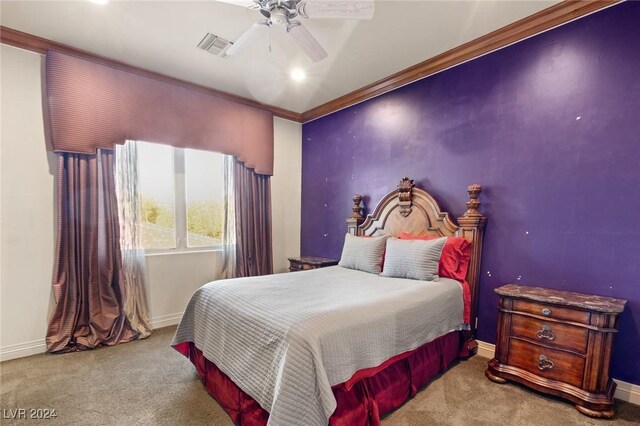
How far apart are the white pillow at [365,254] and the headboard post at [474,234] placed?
2.57ft

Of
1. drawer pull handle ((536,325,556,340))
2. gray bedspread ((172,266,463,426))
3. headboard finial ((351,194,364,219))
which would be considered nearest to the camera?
gray bedspread ((172,266,463,426))

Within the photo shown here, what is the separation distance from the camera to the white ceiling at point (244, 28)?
7.16 feet

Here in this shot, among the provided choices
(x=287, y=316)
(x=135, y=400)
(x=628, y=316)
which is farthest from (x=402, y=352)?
(x=135, y=400)

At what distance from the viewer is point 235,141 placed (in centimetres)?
372

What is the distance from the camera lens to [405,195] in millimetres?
3078

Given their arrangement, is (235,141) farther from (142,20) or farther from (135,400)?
(135,400)

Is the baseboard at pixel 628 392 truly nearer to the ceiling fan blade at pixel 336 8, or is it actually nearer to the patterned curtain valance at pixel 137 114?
the ceiling fan blade at pixel 336 8

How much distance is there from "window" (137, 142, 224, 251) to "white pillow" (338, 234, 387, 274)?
5.74 feet

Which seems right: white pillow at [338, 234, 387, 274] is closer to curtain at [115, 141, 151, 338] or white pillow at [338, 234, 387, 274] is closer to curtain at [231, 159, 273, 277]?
curtain at [231, 159, 273, 277]

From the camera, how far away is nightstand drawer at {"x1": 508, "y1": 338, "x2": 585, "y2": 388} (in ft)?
6.12

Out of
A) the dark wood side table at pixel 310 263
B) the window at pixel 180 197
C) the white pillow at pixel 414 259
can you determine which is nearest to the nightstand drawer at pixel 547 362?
the white pillow at pixel 414 259

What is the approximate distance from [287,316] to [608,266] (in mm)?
2234

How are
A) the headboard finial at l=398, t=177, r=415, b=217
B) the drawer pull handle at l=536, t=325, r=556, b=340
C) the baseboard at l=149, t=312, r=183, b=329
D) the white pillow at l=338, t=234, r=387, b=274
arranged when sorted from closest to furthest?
the drawer pull handle at l=536, t=325, r=556, b=340 < the white pillow at l=338, t=234, r=387, b=274 < the headboard finial at l=398, t=177, r=415, b=217 < the baseboard at l=149, t=312, r=183, b=329

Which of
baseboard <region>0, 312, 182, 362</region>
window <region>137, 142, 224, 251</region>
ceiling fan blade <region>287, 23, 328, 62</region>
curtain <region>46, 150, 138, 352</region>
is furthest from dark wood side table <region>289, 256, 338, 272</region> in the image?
baseboard <region>0, 312, 182, 362</region>
